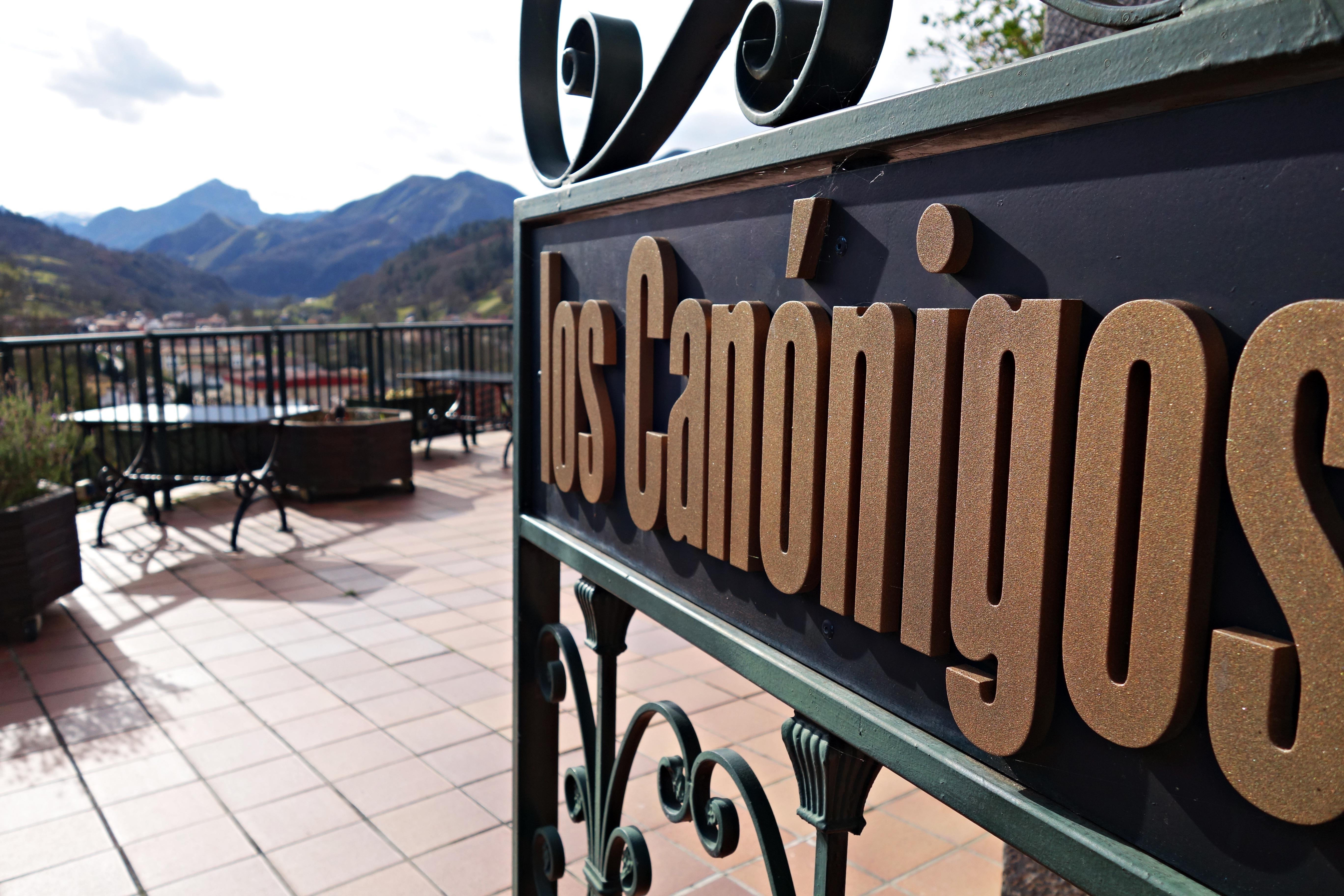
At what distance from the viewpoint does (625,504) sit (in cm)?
117

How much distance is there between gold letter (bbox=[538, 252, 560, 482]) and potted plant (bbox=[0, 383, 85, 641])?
12.1 ft

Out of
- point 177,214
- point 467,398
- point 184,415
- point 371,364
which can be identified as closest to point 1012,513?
point 184,415

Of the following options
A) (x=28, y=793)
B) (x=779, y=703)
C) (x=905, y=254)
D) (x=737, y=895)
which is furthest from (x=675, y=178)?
(x=28, y=793)

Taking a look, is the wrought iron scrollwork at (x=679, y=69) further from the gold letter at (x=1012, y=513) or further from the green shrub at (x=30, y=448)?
the green shrub at (x=30, y=448)

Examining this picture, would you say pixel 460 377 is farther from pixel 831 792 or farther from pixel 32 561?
pixel 831 792

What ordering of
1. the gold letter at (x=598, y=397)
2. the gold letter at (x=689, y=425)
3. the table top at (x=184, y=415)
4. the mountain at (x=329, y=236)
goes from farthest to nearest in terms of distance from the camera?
the mountain at (x=329, y=236) < the table top at (x=184, y=415) < the gold letter at (x=598, y=397) < the gold letter at (x=689, y=425)

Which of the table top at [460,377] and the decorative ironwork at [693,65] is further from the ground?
the decorative ironwork at [693,65]

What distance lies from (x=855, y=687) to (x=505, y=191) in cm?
7773

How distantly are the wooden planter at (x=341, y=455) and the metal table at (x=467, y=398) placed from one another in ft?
4.62

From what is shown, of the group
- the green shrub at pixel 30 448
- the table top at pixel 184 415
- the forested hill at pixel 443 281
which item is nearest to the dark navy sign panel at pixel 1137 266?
the green shrub at pixel 30 448

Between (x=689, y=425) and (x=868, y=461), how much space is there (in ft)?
1.02

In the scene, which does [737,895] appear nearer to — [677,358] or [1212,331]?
[677,358]

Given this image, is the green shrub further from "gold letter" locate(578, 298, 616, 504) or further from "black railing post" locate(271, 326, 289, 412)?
"gold letter" locate(578, 298, 616, 504)

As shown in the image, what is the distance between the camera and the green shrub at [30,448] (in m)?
4.09
